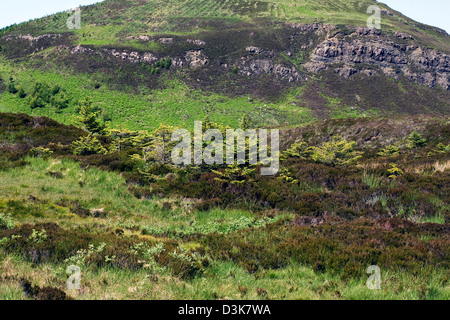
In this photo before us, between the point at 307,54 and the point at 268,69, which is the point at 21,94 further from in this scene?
the point at 307,54

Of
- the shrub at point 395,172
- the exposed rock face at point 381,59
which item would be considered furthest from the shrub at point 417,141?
the exposed rock face at point 381,59

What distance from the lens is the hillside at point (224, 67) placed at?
69.6 m

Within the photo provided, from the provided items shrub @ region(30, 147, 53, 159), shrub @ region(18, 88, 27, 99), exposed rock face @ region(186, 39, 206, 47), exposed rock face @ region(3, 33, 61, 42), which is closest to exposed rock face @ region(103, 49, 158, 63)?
exposed rock face @ region(186, 39, 206, 47)

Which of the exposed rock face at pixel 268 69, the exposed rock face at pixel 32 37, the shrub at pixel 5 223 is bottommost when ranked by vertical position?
the shrub at pixel 5 223

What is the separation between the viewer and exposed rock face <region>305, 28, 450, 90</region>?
99.3 metres

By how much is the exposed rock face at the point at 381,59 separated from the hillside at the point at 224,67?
0.36 metres

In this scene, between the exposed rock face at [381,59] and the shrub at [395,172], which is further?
the exposed rock face at [381,59]

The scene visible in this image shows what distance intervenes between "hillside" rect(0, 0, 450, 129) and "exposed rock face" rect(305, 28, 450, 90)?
36 centimetres

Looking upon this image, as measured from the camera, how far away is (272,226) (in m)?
8.46

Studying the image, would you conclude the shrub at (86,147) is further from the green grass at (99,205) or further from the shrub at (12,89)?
the shrub at (12,89)

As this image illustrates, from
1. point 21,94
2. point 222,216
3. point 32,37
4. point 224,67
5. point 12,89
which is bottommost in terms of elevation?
point 222,216

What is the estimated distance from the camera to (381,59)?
101 meters

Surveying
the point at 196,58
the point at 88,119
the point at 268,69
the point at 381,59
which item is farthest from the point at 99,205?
the point at 381,59

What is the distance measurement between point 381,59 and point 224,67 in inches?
2236
